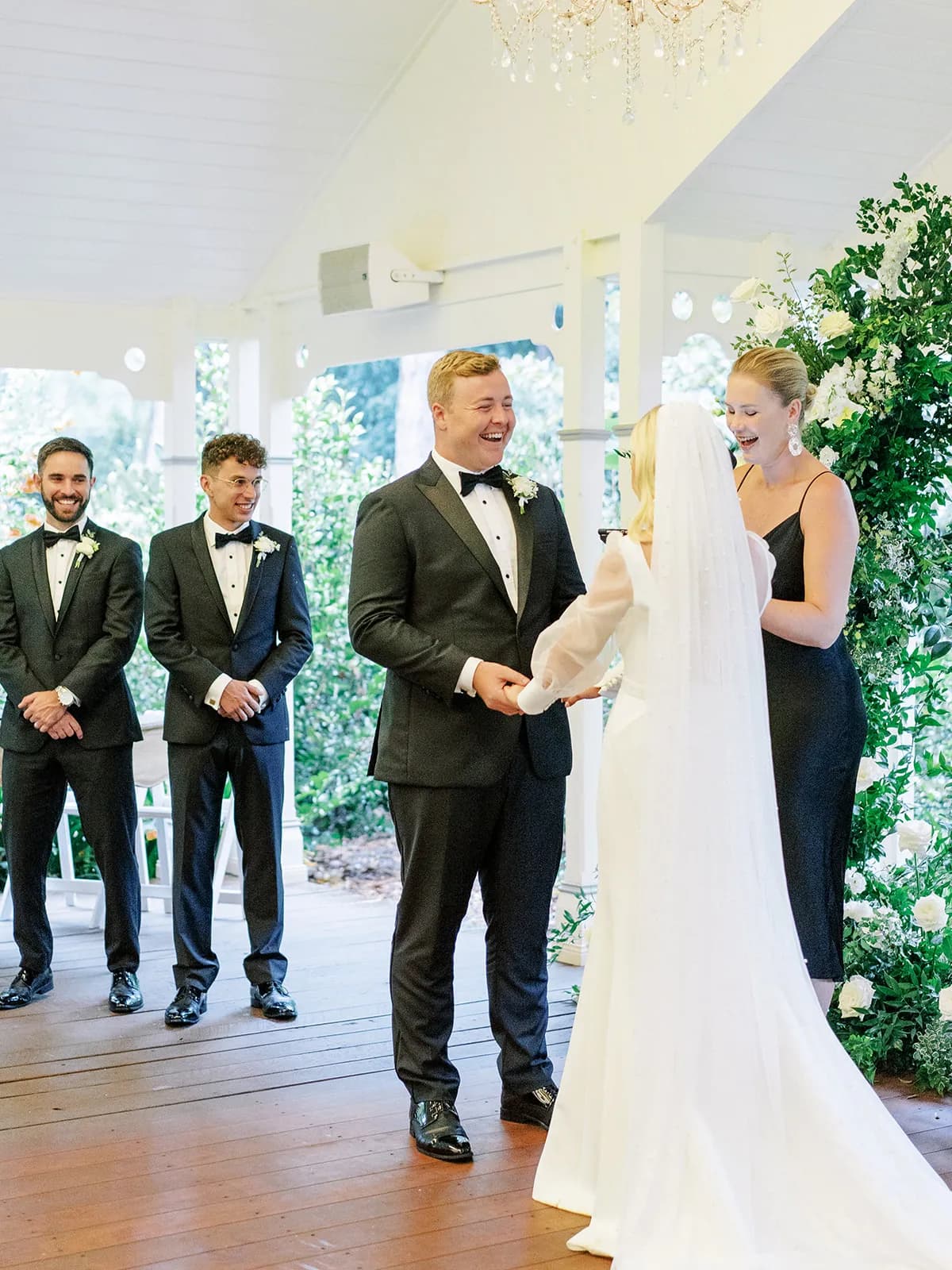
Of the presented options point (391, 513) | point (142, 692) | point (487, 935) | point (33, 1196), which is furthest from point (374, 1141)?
point (142, 692)

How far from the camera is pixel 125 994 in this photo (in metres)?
4.81

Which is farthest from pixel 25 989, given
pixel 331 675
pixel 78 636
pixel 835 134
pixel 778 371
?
pixel 835 134

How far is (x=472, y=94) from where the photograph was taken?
5504 mm

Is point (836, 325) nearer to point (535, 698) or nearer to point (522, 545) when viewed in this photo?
point (522, 545)

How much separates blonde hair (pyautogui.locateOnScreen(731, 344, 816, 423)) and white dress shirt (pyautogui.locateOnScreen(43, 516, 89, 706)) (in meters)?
2.33

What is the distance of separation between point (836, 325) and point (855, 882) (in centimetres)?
151

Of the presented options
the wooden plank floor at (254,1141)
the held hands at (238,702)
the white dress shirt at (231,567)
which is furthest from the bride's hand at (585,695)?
the white dress shirt at (231,567)

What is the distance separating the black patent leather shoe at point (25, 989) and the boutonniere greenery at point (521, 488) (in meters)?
2.38

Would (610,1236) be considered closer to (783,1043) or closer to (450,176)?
(783,1043)

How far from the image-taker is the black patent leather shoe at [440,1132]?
139 inches

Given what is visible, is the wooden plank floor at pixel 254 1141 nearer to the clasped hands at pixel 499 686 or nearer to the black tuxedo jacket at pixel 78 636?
the black tuxedo jacket at pixel 78 636

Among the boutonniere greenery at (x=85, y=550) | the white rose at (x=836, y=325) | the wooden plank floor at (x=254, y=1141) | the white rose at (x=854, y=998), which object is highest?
the white rose at (x=836, y=325)

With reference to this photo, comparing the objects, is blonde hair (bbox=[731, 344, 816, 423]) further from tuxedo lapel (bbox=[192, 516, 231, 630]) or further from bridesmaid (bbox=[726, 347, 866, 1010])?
tuxedo lapel (bbox=[192, 516, 231, 630])

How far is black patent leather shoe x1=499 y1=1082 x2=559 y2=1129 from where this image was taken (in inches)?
147
